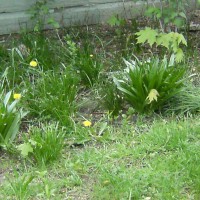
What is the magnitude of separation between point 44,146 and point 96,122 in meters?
0.79

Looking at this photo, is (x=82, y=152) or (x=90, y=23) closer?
(x=82, y=152)

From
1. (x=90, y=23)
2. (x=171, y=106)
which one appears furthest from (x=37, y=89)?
(x=90, y=23)

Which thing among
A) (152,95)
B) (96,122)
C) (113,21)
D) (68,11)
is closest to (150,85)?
(152,95)

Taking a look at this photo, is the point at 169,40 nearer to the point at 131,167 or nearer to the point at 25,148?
the point at 131,167

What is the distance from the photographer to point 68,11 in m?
7.04

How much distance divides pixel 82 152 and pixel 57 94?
0.75 m

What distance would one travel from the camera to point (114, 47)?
6445 millimetres

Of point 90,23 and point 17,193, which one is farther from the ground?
point 90,23

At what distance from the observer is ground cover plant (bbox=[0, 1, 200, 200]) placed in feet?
13.0

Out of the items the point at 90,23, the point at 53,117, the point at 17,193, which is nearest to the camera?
the point at 17,193

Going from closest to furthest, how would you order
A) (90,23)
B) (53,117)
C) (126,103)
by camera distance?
(53,117) < (126,103) < (90,23)

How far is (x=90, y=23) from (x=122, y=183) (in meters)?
3.51

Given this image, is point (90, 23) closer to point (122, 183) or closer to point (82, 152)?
point (82, 152)

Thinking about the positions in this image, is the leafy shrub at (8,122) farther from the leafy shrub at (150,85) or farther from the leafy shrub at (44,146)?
the leafy shrub at (150,85)
